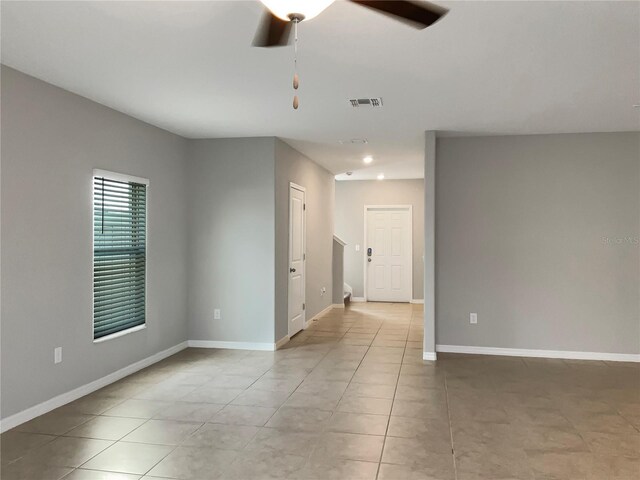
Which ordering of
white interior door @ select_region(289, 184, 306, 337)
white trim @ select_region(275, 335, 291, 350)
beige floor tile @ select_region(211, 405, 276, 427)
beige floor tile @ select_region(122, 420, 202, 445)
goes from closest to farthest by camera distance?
1. beige floor tile @ select_region(122, 420, 202, 445)
2. beige floor tile @ select_region(211, 405, 276, 427)
3. white trim @ select_region(275, 335, 291, 350)
4. white interior door @ select_region(289, 184, 306, 337)

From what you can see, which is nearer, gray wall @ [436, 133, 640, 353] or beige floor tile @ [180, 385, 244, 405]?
beige floor tile @ [180, 385, 244, 405]

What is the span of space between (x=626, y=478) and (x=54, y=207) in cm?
424

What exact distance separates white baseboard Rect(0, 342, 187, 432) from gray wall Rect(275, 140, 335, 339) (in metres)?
1.45

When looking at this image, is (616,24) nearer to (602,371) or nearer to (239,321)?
(602,371)

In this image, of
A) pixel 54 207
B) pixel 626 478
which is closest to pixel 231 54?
pixel 54 207

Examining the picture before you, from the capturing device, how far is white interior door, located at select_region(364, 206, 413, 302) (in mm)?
10047

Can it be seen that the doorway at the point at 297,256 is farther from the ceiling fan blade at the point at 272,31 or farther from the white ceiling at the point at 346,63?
the ceiling fan blade at the point at 272,31

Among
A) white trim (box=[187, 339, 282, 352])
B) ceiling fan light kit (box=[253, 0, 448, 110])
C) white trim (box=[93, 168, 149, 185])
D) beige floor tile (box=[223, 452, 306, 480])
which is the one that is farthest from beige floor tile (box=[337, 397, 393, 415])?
white trim (box=[93, 168, 149, 185])

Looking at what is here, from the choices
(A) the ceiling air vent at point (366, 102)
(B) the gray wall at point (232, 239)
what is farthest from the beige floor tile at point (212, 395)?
(A) the ceiling air vent at point (366, 102)

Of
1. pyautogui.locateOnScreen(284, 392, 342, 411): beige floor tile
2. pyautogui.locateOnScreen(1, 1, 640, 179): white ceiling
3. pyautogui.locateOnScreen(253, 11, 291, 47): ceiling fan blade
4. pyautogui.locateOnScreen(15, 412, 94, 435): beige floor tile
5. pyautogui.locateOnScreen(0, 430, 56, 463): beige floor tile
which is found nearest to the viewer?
pyautogui.locateOnScreen(253, 11, 291, 47): ceiling fan blade

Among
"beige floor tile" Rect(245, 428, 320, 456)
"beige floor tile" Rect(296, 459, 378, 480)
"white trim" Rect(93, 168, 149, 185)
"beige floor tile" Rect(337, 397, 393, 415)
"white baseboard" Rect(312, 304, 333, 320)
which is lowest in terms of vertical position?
"beige floor tile" Rect(296, 459, 378, 480)

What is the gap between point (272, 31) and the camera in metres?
2.22

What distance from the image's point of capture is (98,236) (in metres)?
4.39

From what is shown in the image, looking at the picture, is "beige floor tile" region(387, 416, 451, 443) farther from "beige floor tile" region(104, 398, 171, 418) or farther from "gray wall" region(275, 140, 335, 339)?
"gray wall" region(275, 140, 335, 339)
